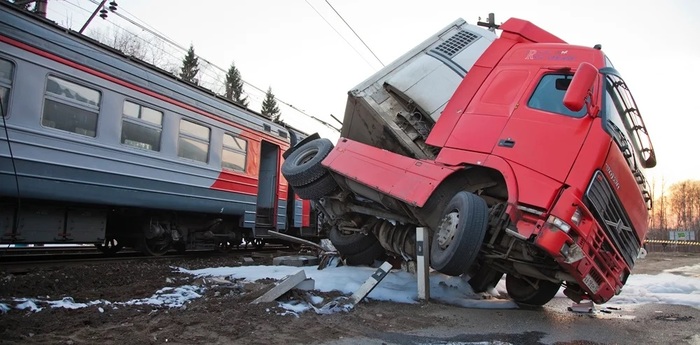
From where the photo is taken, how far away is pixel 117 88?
7.15 m

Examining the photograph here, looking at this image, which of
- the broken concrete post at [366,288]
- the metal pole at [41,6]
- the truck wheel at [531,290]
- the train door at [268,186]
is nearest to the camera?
the broken concrete post at [366,288]

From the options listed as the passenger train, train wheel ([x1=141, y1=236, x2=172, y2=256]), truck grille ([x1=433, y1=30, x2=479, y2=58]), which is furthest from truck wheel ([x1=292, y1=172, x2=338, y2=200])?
train wheel ([x1=141, y1=236, x2=172, y2=256])

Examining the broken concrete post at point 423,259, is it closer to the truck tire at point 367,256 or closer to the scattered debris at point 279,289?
the scattered debris at point 279,289

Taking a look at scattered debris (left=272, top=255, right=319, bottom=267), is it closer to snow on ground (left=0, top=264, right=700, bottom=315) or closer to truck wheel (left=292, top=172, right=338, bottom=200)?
snow on ground (left=0, top=264, right=700, bottom=315)

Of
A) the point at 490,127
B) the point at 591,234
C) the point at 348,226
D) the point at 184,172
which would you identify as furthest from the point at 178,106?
the point at 591,234

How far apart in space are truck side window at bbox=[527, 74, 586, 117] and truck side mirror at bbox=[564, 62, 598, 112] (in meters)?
0.40

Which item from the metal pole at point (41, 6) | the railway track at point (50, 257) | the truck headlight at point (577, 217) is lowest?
the railway track at point (50, 257)

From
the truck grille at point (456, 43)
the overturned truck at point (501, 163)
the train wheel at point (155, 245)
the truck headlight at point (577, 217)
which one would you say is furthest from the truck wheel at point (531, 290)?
the train wheel at point (155, 245)

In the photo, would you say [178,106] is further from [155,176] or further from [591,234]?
[591,234]

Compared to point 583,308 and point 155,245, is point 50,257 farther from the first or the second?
point 583,308

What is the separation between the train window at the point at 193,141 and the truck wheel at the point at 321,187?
3265mm

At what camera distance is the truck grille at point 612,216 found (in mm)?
4039

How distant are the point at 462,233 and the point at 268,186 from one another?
8175mm

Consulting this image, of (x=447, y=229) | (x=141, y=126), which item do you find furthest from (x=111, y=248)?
(x=447, y=229)
